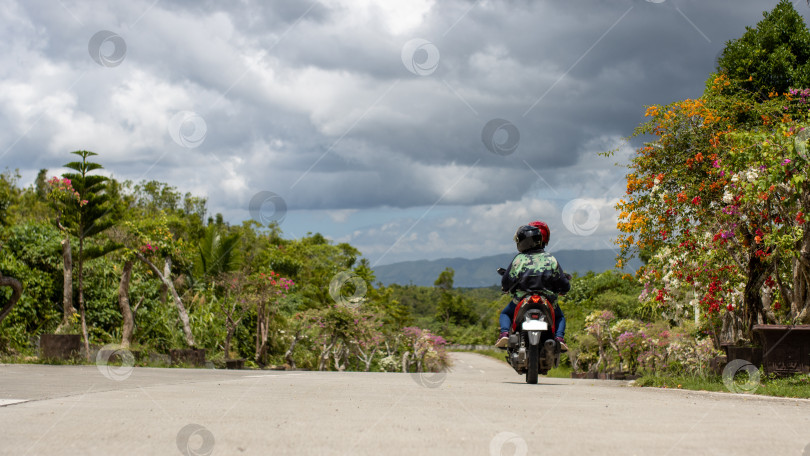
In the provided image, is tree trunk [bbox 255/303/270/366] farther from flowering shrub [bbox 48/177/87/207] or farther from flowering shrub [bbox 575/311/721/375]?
flowering shrub [bbox 575/311/721/375]

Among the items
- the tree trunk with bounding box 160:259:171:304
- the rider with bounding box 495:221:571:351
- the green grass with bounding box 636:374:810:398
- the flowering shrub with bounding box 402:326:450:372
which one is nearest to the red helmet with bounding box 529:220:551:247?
the rider with bounding box 495:221:571:351

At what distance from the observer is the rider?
928 cm

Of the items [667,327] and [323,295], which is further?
[323,295]

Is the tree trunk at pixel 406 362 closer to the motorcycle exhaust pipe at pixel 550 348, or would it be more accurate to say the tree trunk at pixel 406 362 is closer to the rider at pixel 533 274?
the rider at pixel 533 274

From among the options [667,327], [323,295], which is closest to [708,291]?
[667,327]

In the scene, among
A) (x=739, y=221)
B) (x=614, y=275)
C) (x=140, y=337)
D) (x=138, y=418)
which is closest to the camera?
(x=138, y=418)

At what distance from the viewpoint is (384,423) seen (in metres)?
4.91

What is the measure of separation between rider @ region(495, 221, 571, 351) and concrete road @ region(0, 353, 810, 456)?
1.87m

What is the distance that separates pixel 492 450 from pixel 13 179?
2023 inches

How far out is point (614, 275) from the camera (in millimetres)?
39781

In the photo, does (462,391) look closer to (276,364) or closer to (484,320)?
(276,364)

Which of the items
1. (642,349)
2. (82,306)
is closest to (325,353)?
(82,306)

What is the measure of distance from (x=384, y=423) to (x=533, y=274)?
474 centimetres

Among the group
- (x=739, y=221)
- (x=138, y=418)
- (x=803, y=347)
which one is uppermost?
(x=739, y=221)
